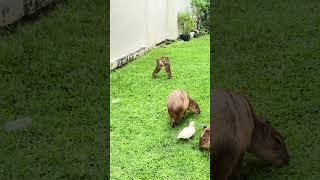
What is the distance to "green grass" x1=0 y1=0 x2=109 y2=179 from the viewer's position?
4836mm

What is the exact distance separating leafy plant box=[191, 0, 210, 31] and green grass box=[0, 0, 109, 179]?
1.52 metres

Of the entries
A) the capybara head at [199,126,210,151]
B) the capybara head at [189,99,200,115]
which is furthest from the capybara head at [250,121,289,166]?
the capybara head at [189,99,200,115]

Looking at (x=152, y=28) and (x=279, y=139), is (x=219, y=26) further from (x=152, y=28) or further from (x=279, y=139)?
(x=279, y=139)

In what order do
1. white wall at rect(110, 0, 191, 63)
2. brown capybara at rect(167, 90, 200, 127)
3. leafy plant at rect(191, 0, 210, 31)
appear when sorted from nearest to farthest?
brown capybara at rect(167, 90, 200, 127) → white wall at rect(110, 0, 191, 63) → leafy plant at rect(191, 0, 210, 31)

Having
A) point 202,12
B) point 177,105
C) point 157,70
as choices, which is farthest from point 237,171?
point 202,12

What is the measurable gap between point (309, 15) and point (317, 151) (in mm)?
4139

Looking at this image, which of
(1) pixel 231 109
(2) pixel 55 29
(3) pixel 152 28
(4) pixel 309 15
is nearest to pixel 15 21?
(2) pixel 55 29

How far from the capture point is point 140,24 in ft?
22.1

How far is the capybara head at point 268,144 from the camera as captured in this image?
4.29m

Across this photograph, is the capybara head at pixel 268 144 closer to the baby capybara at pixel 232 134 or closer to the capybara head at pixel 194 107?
the baby capybara at pixel 232 134

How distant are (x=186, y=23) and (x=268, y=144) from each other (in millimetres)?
4181

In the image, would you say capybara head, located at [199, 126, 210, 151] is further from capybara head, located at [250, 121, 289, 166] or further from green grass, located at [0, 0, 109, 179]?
green grass, located at [0, 0, 109, 179]

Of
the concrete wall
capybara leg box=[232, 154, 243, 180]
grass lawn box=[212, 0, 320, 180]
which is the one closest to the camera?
capybara leg box=[232, 154, 243, 180]

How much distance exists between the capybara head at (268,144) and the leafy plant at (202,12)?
432cm
